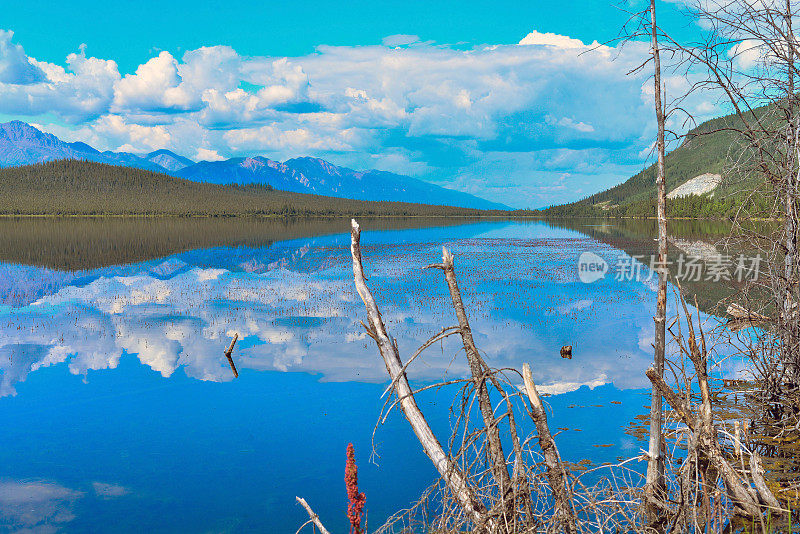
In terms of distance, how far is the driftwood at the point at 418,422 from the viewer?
5.55 m

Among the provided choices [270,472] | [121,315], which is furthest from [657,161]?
[121,315]

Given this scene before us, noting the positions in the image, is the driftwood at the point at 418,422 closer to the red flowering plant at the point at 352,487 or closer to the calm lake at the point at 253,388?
the red flowering plant at the point at 352,487

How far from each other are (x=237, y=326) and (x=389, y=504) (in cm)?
1586

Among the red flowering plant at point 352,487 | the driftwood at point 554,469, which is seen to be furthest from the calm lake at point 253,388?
the driftwood at point 554,469

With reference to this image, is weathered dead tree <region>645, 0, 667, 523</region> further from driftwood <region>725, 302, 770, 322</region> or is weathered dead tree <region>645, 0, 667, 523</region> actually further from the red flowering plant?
the red flowering plant

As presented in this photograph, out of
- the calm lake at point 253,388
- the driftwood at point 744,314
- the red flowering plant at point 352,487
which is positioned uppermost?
the driftwood at point 744,314

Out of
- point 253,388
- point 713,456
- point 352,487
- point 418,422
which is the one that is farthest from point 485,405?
point 253,388

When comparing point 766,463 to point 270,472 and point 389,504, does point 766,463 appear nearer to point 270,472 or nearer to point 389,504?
point 389,504

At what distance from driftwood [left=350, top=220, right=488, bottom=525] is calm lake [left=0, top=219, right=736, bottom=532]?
1275 mm

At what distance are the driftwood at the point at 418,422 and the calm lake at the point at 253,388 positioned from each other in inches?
50.2

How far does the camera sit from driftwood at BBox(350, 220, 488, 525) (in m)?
5.55

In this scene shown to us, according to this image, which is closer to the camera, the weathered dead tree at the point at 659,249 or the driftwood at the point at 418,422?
the driftwood at the point at 418,422

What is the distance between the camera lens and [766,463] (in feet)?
31.7

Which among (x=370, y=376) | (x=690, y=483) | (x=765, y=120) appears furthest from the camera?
(x=370, y=376)
